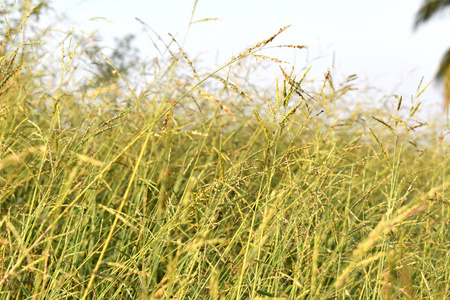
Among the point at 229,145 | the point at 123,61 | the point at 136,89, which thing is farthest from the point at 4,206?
the point at 123,61

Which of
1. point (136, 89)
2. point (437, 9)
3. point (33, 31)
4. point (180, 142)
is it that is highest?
→ point (437, 9)

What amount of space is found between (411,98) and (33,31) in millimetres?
2077

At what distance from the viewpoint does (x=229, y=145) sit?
278 centimetres

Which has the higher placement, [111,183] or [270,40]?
[270,40]

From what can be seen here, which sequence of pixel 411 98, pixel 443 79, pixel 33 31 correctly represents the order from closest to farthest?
pixel 411 98, pixel 33 31, pixel 443 79

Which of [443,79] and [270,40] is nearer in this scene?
[270,40]

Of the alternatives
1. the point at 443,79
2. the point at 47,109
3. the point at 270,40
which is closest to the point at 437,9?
the point at 443,79

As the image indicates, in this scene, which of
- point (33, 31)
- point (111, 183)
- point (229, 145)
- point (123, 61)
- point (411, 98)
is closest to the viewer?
point (411, 98)

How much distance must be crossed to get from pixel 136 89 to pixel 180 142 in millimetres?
414

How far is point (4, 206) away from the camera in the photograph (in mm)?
1880

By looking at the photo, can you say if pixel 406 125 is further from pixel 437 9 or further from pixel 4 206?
pixel 437 9

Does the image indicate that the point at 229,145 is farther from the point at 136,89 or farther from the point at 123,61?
the point at 123,61

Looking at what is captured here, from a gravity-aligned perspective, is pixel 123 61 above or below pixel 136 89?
above

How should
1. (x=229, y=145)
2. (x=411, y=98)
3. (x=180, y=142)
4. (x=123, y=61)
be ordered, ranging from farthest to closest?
(x=123, y=61) < (x=229, y=145) < (x=180, y=142) < (x=411, y=98)
